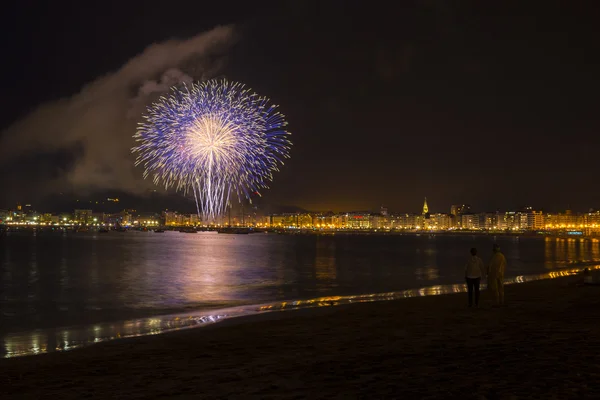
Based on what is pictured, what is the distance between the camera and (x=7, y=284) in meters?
24.7

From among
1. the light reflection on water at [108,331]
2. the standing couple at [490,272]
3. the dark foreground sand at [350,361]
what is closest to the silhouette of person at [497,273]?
the standing couple at [490,272]

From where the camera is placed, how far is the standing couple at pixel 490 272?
441 inches

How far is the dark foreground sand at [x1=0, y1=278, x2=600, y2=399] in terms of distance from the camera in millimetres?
5523

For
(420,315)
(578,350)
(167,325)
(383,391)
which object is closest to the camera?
(383,391)

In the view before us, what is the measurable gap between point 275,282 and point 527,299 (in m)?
13.6

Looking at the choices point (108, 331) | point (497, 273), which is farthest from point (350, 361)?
point (108, 331)

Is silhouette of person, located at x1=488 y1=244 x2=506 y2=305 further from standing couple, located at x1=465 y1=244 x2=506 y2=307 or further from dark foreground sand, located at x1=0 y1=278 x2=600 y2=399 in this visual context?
dark foreground sand, located at x1=0 y1=278 x2=600 y2=399

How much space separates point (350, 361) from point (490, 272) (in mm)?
5788

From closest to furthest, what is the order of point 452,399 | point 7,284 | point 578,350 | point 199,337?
point 452,399 < point 578,350 < point 199,337 < point 7,284

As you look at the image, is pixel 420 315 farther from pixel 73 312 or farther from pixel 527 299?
pixel 73 312

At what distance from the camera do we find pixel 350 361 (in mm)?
6953

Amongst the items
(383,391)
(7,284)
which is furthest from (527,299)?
(7,284)

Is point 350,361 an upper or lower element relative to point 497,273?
lower

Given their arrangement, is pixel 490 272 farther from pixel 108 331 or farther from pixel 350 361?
pixel 108 331
